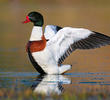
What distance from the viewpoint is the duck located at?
10.9m

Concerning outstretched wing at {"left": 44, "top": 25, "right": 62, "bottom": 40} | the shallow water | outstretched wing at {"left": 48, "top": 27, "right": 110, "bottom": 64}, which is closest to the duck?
outstretched wing at {"left": 48, "top": 27, "right": 110, "bottom": 64}

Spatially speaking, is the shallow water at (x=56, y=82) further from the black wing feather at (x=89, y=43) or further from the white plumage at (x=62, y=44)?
the black wing feather at (x=89, y=43)

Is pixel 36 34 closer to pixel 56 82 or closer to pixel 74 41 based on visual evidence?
pixel 74 41

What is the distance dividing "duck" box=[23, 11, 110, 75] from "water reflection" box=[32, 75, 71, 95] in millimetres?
349

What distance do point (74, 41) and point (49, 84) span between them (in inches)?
82.2

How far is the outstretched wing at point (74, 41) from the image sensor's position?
10953 millimetres

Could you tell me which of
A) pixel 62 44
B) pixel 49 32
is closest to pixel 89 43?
pixel 62 44

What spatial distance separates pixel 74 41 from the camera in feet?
37.2

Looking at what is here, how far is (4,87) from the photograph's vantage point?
8953 mm

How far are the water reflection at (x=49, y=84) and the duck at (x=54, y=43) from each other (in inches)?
13.7

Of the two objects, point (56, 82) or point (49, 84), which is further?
point (56, 82)

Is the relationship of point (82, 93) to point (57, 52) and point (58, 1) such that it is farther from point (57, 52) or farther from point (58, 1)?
point (58, 1)

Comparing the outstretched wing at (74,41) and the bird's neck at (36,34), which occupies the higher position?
the bird's neck at (36,34)

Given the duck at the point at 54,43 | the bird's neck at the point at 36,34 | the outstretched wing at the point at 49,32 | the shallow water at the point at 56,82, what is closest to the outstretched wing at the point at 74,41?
the duck at the point at 54,43
